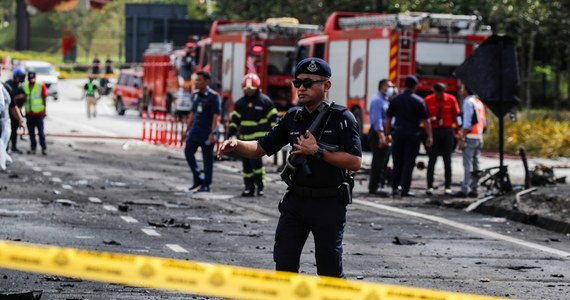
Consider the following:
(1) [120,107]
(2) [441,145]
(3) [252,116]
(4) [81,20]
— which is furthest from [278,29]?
(4) [81,20]

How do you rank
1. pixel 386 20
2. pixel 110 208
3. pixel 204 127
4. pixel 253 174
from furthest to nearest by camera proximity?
pixel 386 20
pixel 204 127
pixel 253 174
pixel 110 208

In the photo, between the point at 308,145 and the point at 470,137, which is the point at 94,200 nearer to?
the point at 470,137

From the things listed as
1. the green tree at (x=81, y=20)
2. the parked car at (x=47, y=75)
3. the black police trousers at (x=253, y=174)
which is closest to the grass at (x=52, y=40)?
the green tree at (x=81, y=20)

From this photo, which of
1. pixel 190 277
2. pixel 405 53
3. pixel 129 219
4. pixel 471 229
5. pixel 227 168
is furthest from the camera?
pixel 405 53

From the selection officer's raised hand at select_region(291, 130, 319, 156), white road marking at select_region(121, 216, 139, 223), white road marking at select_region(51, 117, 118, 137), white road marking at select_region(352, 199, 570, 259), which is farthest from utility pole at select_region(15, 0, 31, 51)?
officer's raised hand at select_region(291, 130, 319, 156)

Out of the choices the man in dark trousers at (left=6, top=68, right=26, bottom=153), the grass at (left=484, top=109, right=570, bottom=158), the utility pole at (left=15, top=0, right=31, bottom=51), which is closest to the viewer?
the man in dark trousers at (left=6, top=68, right=26, bottom=153)

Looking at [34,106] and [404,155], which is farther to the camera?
[34,106]

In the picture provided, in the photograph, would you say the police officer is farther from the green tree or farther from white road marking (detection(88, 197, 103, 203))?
the green tree

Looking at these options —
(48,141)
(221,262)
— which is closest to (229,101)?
(48,141)

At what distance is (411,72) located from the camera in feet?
105

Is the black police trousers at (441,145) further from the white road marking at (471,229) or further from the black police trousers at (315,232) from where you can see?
the black police trousers at (315,232)

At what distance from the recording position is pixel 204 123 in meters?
20.9

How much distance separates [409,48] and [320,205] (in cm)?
2388

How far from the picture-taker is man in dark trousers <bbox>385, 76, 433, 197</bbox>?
69.5 ft
